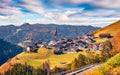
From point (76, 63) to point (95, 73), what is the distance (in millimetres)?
133175

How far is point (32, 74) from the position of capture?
196 m

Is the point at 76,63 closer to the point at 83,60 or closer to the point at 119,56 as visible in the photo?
the point at 83,60

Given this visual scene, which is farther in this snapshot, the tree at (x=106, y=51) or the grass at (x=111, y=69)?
the tree at (x=106, y=51)

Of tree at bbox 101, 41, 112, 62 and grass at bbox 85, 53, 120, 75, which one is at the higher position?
grass at bbox 85, 53, 120, 75

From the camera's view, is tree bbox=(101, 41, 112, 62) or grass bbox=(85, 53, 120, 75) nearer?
grass bbox=(85, 53, 120, 75)

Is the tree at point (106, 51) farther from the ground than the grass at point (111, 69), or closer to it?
closer to it

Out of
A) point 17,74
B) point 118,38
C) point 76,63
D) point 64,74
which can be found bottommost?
point 17,74

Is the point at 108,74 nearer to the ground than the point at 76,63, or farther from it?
farther from it

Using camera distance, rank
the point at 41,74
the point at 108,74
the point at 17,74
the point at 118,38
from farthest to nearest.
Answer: the point at 17,74 < the point at 41,74 < the point at 118,38 < the point at 108,74

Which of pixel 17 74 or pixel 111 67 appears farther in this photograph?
pixel 17 74

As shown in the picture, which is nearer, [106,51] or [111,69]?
[111,69]

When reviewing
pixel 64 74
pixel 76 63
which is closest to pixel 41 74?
pixel 76 63

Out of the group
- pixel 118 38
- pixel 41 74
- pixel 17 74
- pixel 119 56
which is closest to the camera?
pixel 119 56

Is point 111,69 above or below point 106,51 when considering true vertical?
above
